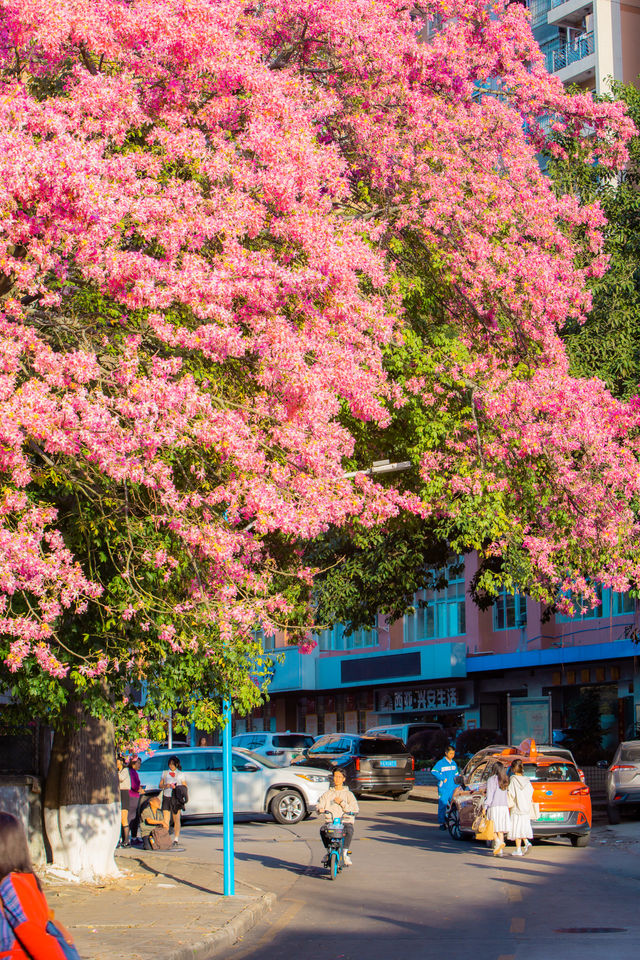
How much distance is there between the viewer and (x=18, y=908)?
4.75 meters

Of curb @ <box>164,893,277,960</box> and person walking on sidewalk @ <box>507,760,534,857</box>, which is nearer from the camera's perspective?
curb @ <box>164,893,277,960</box>

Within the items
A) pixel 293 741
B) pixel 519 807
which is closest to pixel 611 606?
pixel 293 741

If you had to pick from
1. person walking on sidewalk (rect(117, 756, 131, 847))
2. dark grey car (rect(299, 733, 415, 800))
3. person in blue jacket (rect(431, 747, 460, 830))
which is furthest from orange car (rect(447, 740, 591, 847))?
dark grey car (rect(299, 733, 415, 800))

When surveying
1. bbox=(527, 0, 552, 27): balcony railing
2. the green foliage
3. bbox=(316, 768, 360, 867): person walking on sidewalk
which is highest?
bbox=(527, 0, 552, 27): balcony railing

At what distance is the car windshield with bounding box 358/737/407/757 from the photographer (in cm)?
3522

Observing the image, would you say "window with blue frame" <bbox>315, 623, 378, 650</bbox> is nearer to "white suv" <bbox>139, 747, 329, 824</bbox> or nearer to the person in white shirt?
"white suv" <bbox>139, 747, 329, 824</bbox>

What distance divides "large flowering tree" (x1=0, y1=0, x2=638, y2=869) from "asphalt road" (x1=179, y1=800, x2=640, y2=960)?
9.34 ft

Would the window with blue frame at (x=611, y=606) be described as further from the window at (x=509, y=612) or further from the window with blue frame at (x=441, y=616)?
the window with blue frame at (x=441, y=616)

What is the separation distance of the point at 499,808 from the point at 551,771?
2.17 metres

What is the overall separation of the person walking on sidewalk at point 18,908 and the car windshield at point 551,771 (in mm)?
17063

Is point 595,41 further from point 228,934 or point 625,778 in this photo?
point 228,934

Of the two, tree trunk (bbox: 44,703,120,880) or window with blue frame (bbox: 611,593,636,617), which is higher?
window with blue frame (bbox: 611,593,636,617)

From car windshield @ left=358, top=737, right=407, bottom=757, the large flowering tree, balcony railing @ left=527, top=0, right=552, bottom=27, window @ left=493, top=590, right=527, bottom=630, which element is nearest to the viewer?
the large flowering tree

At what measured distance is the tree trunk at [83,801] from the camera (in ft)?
54.0
